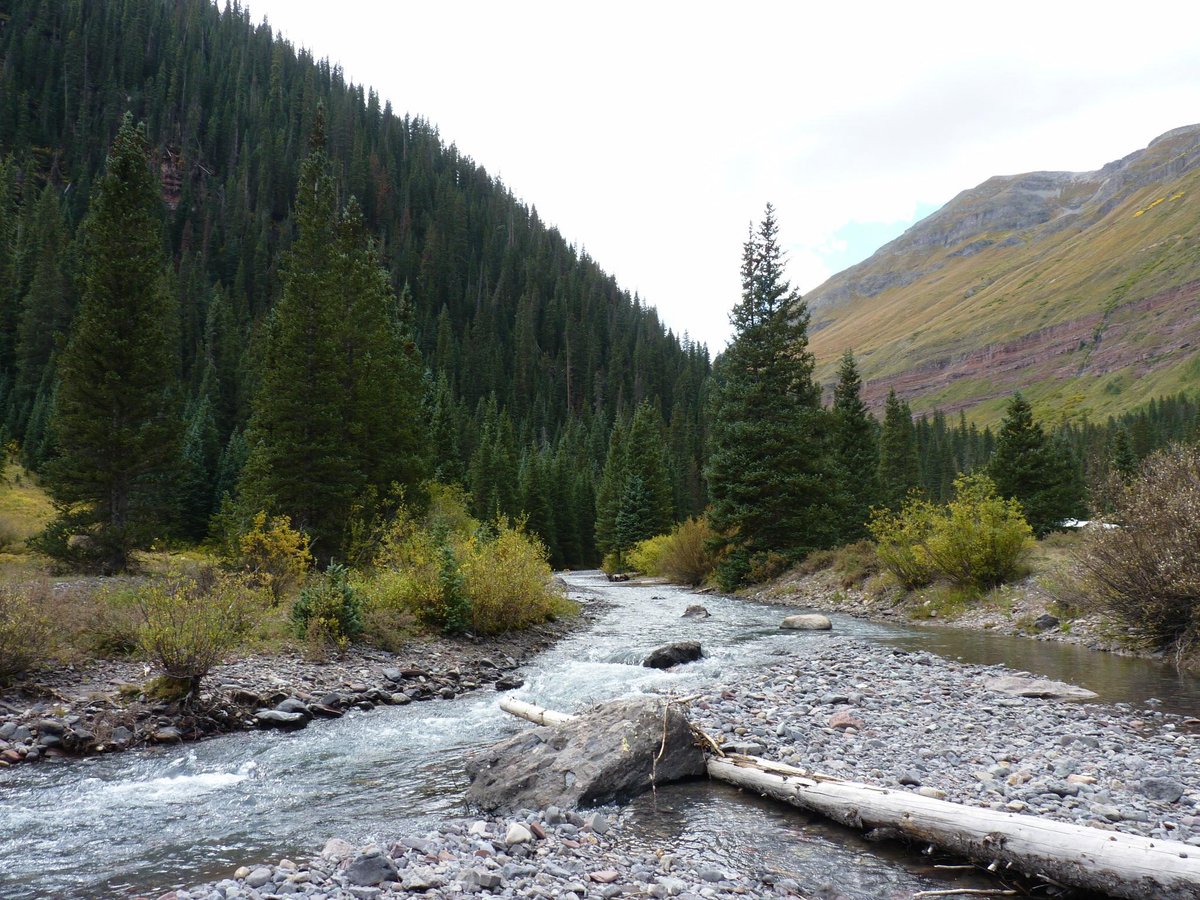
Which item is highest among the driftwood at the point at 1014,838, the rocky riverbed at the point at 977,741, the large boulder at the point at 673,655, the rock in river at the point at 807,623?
the driftwood at the point at 1014,838

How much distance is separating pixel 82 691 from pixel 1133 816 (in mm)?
14942

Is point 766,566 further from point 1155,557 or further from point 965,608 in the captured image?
point 1155,557

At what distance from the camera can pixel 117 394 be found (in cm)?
2880

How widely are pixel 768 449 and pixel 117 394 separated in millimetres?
30688

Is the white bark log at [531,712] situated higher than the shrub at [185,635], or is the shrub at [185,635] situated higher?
the shrub at [185,635]

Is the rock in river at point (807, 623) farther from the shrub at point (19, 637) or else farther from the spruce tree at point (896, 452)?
the spruce tree at point (896, 452)

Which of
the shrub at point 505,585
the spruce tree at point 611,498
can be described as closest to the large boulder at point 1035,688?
the shrub at point 505,585

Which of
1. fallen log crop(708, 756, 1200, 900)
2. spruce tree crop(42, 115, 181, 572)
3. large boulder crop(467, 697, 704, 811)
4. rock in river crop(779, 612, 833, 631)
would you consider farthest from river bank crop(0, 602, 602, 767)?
spruce tree crop(42, 115, 181, 572)

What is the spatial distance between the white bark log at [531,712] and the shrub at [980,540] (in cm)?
2010

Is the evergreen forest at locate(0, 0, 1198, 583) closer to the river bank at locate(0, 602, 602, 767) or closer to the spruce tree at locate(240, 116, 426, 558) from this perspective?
the spruce tree at locate(240, 116, 426, 558)

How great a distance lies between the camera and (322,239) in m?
32.6

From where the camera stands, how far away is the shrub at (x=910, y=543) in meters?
29.0

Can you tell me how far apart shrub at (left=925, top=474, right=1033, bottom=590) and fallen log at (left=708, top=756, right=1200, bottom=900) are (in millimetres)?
22012

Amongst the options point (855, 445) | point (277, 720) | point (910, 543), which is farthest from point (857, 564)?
point (277, 720)
